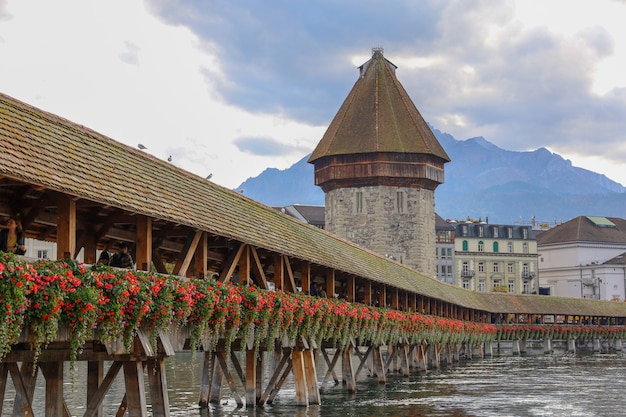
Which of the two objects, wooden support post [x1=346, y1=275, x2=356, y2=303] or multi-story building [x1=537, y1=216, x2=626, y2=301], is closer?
wooden support post [x1=346, y1=275, x2=356, y2=303]

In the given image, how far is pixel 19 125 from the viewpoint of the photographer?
12945 mm

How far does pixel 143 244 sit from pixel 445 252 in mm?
92052

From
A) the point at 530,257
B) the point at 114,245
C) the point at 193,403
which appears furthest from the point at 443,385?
the point at 530,257

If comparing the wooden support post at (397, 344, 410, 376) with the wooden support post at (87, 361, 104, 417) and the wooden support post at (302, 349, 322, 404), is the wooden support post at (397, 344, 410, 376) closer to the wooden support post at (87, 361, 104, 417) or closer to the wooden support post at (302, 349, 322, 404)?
the wooden support post at (302, 349, 322, 404)

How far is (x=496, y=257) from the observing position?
357 ft

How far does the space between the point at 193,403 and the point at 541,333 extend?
50.8 metres

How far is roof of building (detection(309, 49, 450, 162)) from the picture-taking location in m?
67.7

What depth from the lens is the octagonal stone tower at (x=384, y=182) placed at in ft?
220

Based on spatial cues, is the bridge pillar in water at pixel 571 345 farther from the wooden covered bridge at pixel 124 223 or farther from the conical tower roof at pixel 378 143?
the wooden covered bridge at pixel 124 223

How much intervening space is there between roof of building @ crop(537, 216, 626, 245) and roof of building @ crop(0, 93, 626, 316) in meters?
93.4

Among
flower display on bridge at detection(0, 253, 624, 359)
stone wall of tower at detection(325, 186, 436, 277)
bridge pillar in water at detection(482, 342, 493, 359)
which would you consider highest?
stone wall of tower at detection(325, 186, 436, 277)

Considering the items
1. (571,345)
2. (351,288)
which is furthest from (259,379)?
(571,345)

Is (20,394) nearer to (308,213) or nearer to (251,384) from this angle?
(251,384)

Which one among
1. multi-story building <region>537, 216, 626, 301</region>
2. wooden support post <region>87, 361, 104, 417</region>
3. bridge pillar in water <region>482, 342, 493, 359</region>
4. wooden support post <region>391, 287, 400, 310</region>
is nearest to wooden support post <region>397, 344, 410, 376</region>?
wooden support post <region>391, 287, 400, 310</region>
